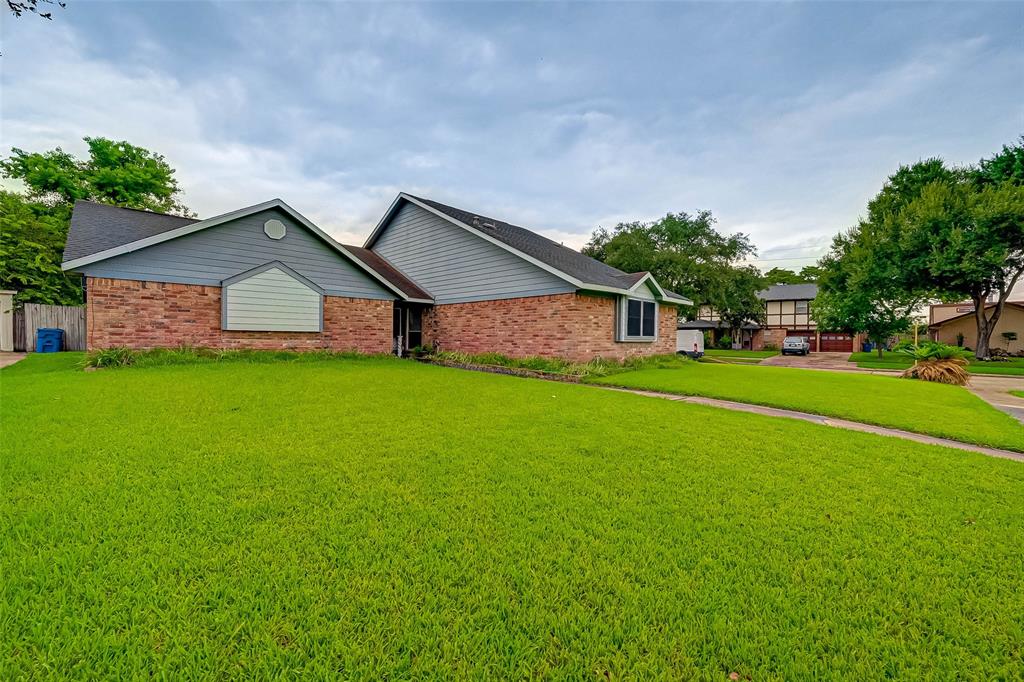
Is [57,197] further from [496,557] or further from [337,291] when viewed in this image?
[496,557]

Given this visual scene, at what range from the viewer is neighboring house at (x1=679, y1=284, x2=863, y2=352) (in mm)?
43294

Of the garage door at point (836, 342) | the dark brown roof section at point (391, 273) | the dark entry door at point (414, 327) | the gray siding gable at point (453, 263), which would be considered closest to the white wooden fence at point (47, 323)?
the dark brown roof section at point (391, 273)

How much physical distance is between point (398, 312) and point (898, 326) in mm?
32662

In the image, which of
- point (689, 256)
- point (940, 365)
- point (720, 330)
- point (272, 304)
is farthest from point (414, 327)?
point (720, 330)

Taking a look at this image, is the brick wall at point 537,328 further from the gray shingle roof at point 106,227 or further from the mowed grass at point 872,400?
the gray shingle roof at point 106,227

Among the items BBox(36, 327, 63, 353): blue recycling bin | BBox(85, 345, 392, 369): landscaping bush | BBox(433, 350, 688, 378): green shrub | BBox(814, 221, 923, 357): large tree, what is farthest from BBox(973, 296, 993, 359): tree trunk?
BBox(36, 327, 63, 353): blue recycling bin

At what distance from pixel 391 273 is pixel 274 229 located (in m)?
5.85

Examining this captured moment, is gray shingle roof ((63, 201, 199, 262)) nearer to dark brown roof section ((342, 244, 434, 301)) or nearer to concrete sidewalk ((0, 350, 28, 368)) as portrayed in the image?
concrete sidewalk ((0, 350, 28, 368))

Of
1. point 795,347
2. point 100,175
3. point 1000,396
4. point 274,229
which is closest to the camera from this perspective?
point 1000,396

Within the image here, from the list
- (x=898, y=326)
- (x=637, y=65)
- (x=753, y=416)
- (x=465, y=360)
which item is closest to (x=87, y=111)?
(x=465, y=360)

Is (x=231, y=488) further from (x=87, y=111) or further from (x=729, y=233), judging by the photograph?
(x=729, y=233)

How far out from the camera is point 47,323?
657 inches

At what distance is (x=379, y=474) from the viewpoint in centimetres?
361

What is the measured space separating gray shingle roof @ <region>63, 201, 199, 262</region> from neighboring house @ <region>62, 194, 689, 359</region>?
40mm
